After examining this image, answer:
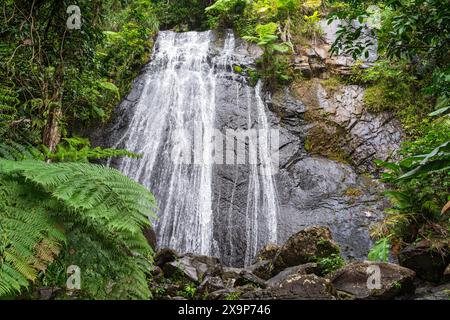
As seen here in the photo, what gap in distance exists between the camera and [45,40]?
14.1 ft

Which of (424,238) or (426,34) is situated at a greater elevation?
(426,34)

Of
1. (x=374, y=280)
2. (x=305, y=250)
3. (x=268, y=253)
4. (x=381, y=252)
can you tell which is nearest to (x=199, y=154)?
(x=268, y=253)

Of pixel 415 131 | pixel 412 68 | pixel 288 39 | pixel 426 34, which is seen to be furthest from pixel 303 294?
pixel 288 39

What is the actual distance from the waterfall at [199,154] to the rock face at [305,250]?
87.7 inches

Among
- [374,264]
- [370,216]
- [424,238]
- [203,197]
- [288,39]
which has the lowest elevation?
[374,264]

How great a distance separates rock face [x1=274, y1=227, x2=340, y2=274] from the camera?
18.1 feet

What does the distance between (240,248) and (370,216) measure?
294cm

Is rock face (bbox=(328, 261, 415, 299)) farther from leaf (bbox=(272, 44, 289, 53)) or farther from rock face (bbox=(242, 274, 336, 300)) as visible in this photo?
leaf (bbox=(272, 44, 289, 53))

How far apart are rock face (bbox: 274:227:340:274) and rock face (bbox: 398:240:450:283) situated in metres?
1.03

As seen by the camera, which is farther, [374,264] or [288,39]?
[288,39]

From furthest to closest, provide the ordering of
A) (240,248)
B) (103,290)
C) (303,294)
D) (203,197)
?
(203,197) < (240,248) < (303,294) < (103,290)

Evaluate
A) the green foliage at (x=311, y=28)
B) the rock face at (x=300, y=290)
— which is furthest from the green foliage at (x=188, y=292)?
the green foliage at (x=311, y=28)

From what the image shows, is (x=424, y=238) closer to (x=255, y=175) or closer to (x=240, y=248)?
(x=240, y=248)

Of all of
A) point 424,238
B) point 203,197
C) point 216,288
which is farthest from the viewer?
point 203,197
